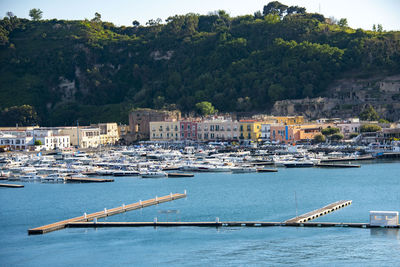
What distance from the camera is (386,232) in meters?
31.0

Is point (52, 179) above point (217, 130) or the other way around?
the other way around

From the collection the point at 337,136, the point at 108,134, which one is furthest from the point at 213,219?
the point at 108,134

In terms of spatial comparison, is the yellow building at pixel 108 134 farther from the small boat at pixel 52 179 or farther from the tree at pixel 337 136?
the small boat at pixel 52 179

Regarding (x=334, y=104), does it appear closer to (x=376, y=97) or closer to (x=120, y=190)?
→ (x=376, y=97)

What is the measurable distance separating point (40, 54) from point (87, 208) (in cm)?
7312

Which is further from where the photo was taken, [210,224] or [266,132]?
[266,132]

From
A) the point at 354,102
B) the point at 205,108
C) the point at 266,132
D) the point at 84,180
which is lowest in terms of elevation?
the point at 84,180

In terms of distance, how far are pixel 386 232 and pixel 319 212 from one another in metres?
4.64

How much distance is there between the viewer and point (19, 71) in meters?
107

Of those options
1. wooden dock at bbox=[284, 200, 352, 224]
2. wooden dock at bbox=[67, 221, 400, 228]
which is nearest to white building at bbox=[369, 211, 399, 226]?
wooden dock at bbox=[67, 221, 400, 228]

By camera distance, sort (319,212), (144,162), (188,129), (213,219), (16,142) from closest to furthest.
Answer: (319,212) → (213,219) → (144,162) → (16,142) → (188,129)

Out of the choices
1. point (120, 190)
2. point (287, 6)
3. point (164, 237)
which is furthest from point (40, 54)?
point (164, 237)

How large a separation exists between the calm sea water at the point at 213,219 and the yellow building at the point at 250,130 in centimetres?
1793

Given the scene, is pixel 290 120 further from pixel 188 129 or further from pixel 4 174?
pixel 4 174
